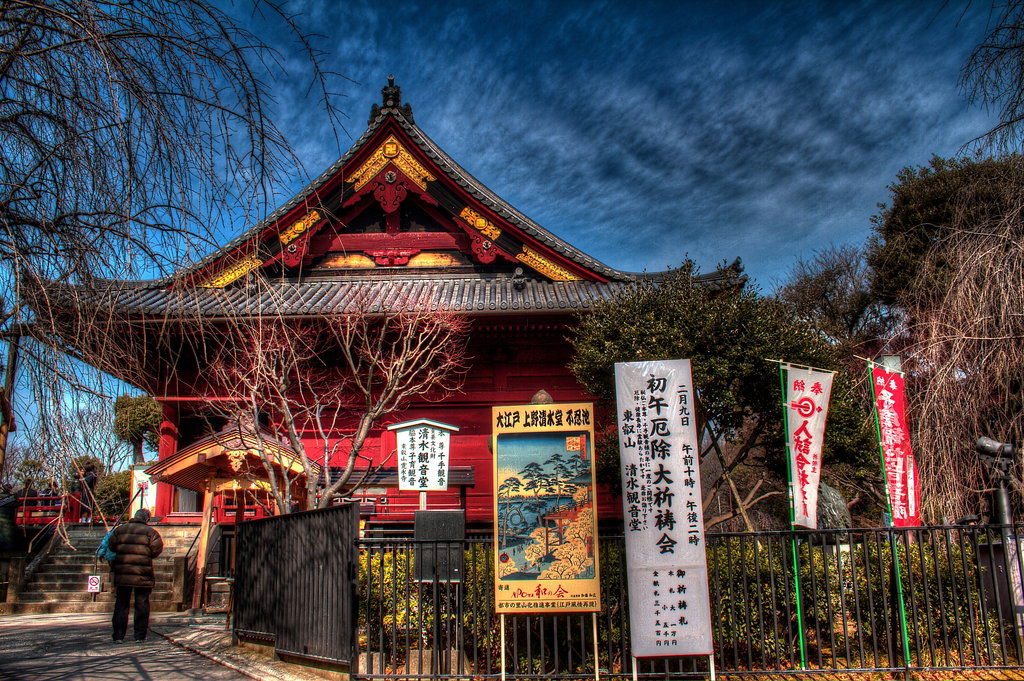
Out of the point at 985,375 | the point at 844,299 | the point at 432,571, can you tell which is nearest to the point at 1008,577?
the point at 985,375

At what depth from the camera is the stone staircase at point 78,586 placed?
11203 millimetres

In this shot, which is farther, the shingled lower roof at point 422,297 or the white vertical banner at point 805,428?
the shingled lower roof at point 422,297

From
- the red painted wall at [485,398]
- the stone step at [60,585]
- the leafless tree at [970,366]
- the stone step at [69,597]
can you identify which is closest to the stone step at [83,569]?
the stone step at [60,585]

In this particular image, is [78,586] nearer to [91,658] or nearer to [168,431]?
[168,431]

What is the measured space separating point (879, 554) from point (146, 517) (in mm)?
7977

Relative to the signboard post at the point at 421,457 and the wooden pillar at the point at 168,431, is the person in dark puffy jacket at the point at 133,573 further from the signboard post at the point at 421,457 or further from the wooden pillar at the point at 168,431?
the wooden pillar at the point at 168,431

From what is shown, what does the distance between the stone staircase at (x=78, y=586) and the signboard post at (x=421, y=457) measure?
454 centimetres

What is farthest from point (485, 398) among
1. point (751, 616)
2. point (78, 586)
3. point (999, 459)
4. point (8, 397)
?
point (8, 397)

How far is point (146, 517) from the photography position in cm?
834

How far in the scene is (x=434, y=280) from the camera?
46.4 ft

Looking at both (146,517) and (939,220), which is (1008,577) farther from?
(939,220)

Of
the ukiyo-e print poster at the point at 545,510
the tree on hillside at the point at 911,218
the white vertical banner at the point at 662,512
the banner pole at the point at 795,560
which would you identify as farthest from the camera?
the tree on hillside at the point at 911,218

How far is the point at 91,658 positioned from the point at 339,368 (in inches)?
271

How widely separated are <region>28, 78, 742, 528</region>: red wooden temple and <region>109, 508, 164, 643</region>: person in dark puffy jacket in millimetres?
3766
